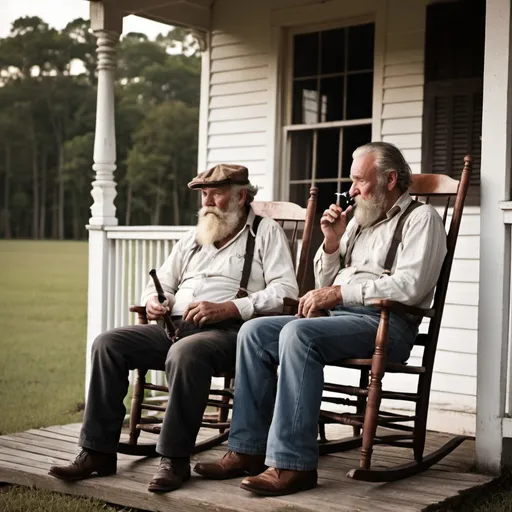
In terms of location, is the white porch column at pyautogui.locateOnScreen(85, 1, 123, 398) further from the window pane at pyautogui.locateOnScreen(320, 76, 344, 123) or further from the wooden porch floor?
the wooden porch floor

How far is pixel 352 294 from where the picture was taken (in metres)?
3.94

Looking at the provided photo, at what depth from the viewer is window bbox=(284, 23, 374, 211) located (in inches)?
254

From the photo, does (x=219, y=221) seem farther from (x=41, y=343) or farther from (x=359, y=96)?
(x=41, y=343)

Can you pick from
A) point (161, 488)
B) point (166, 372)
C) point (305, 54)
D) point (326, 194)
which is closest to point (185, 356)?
point (166, 372)

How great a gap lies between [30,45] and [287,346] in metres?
26.1

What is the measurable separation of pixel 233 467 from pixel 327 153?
10.7ft

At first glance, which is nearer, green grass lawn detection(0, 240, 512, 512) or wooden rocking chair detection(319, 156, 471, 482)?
wooden rocking chair detection(319, 156, 471, 482)

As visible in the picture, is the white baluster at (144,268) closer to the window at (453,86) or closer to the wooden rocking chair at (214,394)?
the wooden rocking chair at (214,394)

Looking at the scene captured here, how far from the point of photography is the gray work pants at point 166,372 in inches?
151

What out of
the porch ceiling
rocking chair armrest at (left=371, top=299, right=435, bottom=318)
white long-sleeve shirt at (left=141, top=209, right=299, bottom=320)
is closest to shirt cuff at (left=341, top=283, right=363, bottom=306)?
rocking chair armrest at (left=371, top=299, right=435, bottom=318)

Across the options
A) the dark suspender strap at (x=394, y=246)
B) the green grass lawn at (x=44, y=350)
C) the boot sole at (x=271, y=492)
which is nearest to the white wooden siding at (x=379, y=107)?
the green grass lawn at (x=44, y=350)

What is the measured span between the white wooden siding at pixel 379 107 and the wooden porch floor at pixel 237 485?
92 centimetres

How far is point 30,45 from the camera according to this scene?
91.8 feet

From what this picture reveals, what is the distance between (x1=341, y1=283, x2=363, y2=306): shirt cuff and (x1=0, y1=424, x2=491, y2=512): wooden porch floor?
737mm
